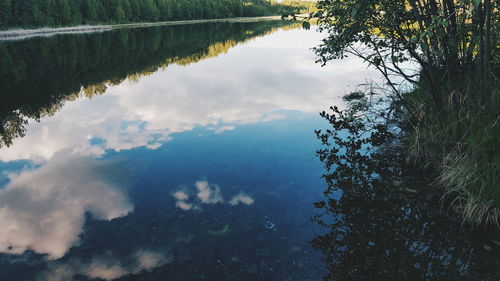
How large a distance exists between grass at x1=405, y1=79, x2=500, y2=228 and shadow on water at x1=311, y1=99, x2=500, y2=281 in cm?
48

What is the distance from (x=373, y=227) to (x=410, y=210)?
141cm

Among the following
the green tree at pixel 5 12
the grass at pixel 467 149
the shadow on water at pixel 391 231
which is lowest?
the shadow on water at pixel 391 231

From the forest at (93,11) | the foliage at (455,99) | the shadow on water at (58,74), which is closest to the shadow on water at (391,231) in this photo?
the foliage at (455,99)

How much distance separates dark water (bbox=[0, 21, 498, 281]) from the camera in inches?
282

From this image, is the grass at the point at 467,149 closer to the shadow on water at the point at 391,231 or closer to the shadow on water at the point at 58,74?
the shadow on water at the point at 391,231

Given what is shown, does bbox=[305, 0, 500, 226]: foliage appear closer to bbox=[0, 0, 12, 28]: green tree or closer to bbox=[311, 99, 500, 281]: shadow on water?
bbox=[311, 99, 500, 281]: shadow on water

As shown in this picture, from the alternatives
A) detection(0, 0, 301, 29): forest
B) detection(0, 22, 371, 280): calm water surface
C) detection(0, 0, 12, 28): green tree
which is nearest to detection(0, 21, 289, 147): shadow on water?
detection(0, 22, 371, 280): calm water surface

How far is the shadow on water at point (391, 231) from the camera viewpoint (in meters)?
6.76

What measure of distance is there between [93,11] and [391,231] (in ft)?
449

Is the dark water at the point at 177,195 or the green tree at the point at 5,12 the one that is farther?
the green tree at the point at 5,12

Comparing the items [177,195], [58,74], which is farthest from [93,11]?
[177,195]

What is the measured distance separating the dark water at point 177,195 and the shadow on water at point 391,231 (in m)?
0.05

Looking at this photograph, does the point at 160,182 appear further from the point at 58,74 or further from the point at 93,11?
the point at 93,11

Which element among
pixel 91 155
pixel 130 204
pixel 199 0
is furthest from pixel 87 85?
pixel 199 0
